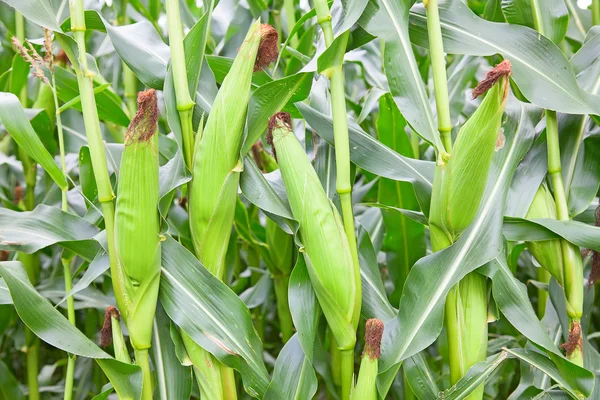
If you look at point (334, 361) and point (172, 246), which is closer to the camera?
point (172, 246)

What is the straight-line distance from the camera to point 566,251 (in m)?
1.08

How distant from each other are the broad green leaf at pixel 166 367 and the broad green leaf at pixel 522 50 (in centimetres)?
70

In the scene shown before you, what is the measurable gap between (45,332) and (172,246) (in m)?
0.23

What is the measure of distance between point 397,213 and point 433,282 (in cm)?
43

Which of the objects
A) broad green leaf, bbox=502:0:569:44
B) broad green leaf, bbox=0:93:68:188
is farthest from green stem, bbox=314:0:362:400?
broad green leaf, bbox=0:93:68:188

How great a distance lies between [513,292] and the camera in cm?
102

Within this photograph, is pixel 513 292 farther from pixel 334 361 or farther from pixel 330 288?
pixel 334 361

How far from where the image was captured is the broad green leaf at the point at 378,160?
105cm

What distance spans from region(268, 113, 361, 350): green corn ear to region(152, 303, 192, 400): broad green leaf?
27cm

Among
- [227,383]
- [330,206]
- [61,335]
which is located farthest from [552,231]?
[61,335]

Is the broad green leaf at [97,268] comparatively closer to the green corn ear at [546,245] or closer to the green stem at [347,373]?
the green stem at [347,373]

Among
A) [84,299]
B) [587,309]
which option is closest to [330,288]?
[587,309]

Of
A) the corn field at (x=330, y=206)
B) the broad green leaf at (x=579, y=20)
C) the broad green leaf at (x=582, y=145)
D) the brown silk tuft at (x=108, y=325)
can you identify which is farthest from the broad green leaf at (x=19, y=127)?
the broad green leaf at (x=579, y=20)

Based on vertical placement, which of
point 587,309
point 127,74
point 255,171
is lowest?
point 587,309
